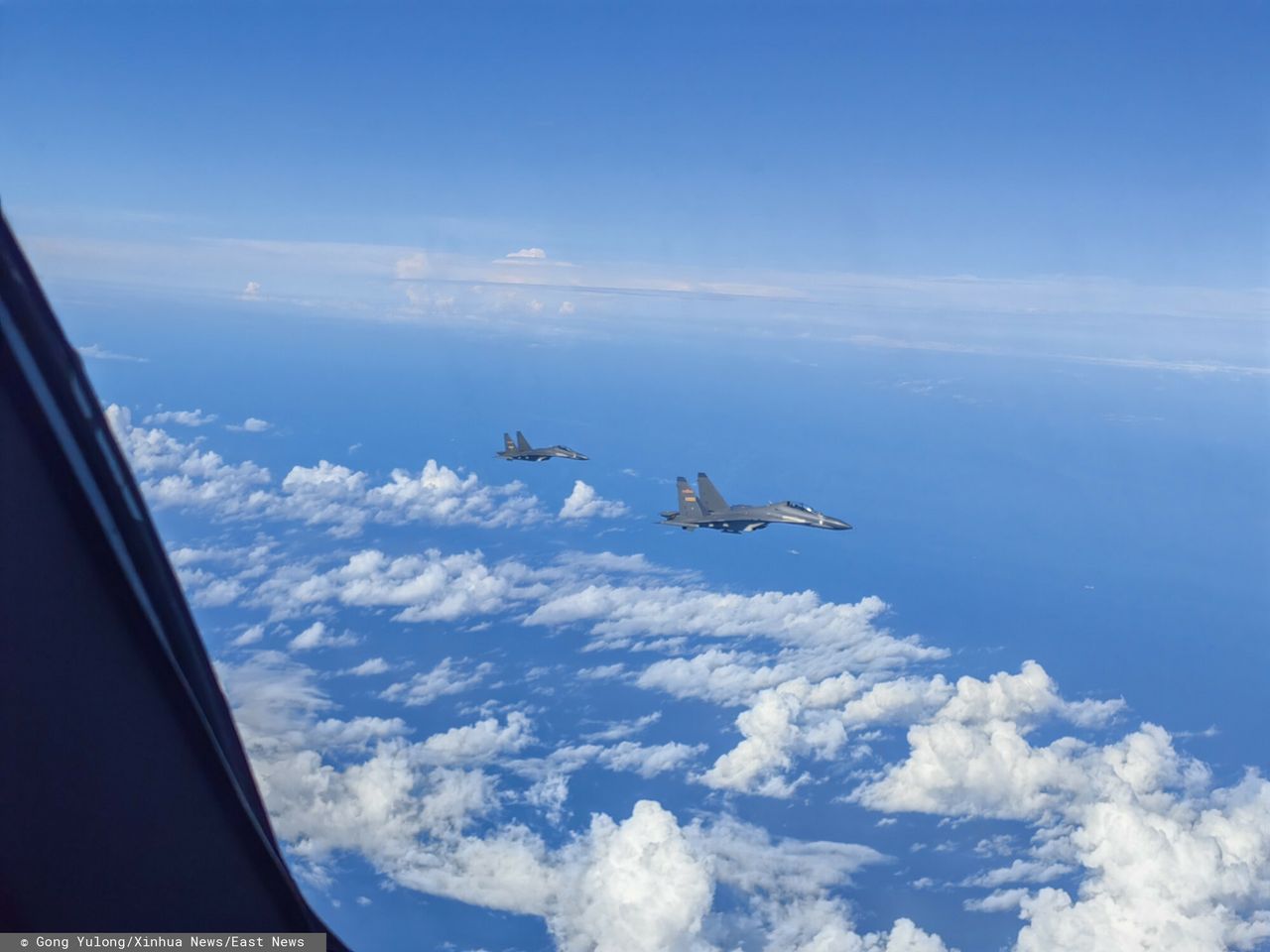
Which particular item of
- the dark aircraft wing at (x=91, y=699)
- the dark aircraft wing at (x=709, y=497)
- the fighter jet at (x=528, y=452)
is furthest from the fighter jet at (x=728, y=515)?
the dark aircraft wing at (x=91, y=699)

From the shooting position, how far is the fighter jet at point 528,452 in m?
35.5

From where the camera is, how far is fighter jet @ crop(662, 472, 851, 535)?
2566 centimetres

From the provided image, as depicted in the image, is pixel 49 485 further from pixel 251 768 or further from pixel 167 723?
pixel 251 768

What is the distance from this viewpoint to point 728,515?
1038 inches

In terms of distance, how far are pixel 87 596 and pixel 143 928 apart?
0.71 m

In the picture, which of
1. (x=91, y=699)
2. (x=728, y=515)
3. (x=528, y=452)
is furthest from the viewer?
(x=528, y=452)

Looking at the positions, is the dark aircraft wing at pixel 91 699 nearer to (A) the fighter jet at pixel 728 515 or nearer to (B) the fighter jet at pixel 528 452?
(A) the fighter jet at pixel 728 515

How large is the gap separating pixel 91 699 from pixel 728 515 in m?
25.0

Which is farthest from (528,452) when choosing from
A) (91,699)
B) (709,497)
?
(91,699)

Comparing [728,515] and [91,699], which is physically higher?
[91,699]

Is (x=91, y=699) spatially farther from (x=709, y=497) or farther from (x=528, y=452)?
(x=528, y=452)

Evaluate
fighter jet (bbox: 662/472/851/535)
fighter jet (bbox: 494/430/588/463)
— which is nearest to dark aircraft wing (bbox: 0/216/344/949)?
fighter jet (bbox: 662/472/851/535)

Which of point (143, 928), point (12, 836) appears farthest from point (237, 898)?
point (12, 836)

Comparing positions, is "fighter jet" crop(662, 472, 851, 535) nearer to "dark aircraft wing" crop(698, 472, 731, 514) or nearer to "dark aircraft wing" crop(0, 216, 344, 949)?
"dark aircraft wing" crop(698, 472, 731, 514)
